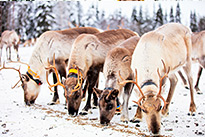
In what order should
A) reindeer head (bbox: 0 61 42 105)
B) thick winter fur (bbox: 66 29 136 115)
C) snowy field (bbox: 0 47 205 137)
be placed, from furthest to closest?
1. reindeer head (bbox: 0 61 42 105)
2. thick winter fur (bbox: 66 29 136 115)
3. snowy field (bbox: 0 47 205 137)

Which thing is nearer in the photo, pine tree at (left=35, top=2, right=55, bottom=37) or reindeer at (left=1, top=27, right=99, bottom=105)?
reindeer at (left=1, top=27, right=99, bottom=105)

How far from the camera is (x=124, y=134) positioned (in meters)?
2.73

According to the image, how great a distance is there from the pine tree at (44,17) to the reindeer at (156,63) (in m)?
16.2

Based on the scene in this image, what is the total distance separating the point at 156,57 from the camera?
3.13 meters

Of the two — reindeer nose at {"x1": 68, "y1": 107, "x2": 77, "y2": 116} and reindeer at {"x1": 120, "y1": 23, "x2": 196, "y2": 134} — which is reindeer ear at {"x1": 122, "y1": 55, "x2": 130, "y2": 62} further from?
reindeer nose at {"x1": 68, "y1": 107, "x2": 77, "y2": 116}

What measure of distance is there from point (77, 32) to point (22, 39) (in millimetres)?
16900

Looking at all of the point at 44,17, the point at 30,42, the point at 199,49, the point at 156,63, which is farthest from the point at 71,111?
the point at 30,42

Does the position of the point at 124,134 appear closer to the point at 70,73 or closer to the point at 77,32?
the point at 70,73

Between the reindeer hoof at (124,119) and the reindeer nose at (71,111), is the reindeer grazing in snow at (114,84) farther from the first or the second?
the reindeer nose at (71,111)

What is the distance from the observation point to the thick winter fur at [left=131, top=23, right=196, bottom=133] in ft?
8.25

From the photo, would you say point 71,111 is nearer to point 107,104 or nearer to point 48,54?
point 107,104

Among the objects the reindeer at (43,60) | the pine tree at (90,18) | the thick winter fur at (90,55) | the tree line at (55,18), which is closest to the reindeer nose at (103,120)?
the thick winter fur at (90,55)

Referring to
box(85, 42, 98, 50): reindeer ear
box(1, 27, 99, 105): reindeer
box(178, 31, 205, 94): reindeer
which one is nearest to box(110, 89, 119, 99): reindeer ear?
box(85, 42, 98, 50): reindeer ear

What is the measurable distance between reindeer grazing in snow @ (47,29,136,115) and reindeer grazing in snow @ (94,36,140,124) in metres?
0.52
